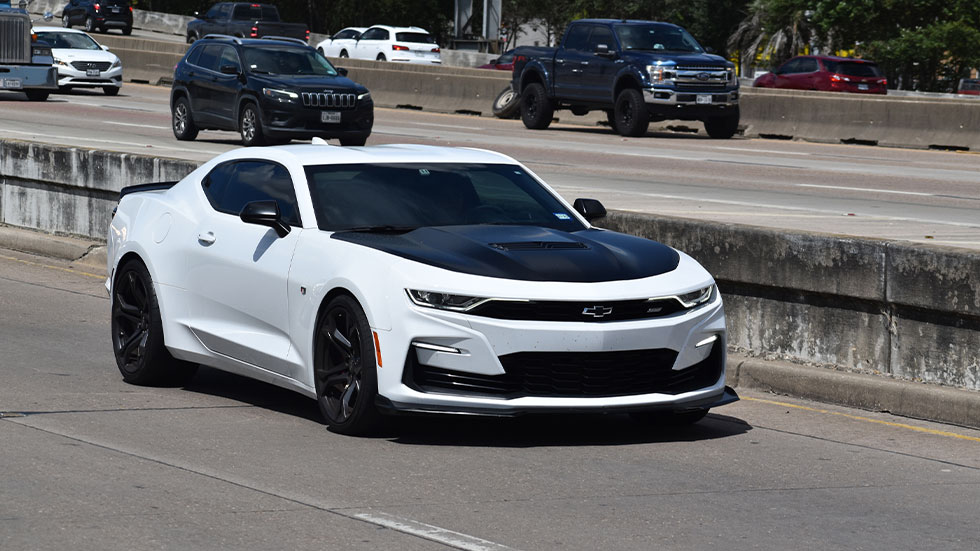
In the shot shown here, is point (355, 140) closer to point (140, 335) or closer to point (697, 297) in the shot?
point (140, 335)

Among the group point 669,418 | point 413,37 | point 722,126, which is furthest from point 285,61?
point 413,37

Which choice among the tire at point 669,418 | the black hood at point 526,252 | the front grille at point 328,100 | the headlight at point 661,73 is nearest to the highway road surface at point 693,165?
the headlight at point 661,73

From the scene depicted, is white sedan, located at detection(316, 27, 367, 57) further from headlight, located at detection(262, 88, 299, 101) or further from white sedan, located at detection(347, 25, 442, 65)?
headlight, located at detection(262, 88, 299, 101)

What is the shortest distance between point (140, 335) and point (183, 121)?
17839 millimetres

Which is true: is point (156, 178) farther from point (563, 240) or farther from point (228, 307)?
point (563, 240)

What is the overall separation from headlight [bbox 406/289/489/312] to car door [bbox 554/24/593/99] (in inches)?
934

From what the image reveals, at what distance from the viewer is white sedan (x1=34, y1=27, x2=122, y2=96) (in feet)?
131

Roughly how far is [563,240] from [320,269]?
124 centimetres

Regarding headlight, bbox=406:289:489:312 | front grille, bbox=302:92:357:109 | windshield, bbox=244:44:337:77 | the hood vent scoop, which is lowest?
front grille, bbox=302:92:357:109

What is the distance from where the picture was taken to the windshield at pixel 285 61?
25.2 m

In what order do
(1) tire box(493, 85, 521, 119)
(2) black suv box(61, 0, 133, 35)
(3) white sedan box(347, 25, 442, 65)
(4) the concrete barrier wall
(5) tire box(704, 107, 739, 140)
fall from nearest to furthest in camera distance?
(4) the concrete barrier wall → (5) tire box(704, 107, 739, 140) → (1) tire box(493, 85, 521, 119) → (3) white sedan box(347, 25, 442, 65) → (2) black suv box(61, 0, 133, 35)

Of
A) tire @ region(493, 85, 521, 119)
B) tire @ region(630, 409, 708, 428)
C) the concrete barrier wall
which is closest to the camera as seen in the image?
tire @ region(630, 409, 708, 428)

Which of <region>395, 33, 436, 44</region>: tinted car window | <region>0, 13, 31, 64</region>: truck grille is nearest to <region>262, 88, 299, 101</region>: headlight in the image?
<region>0, 13, 31, 64</region>: truck grille

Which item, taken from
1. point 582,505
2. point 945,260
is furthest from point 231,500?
point 945,260
